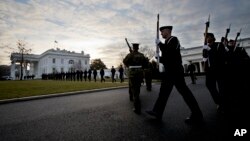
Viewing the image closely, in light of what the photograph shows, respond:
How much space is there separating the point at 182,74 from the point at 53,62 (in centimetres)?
9406

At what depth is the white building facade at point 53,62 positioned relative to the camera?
292 feet

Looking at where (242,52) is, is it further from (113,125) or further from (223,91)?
(113,125)

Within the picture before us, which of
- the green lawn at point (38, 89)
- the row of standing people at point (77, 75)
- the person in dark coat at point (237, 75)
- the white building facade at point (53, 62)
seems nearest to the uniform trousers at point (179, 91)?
the person in dark coat at point (237, 75)

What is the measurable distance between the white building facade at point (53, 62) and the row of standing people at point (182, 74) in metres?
85.3

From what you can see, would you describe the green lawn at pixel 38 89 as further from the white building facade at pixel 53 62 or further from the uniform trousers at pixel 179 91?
the white building facade at pixel 53 62

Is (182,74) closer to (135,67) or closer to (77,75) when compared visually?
(135,67)

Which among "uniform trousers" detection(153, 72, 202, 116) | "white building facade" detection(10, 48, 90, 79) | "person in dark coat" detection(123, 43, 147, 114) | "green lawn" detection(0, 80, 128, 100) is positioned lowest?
"green lawn" detection(0, 80, 128, 100)

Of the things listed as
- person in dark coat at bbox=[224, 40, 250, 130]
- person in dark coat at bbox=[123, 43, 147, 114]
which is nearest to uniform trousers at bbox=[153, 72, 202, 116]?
person in dark coat at bbox=[123, 43, 147, 114]

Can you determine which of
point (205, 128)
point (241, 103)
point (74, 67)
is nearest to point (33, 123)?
point (205, 128)

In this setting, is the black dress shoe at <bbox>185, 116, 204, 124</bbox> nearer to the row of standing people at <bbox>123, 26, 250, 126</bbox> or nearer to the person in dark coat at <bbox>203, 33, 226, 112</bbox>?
the row of standing people at <bbox>123, 26, 250, 126</bbox>

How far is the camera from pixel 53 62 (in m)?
90.8

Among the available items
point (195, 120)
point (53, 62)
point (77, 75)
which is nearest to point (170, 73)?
point (195, 120)

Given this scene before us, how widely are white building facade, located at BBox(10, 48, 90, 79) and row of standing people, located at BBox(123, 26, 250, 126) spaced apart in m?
85.3

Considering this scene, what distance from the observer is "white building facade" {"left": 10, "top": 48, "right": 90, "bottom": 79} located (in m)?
88.9
